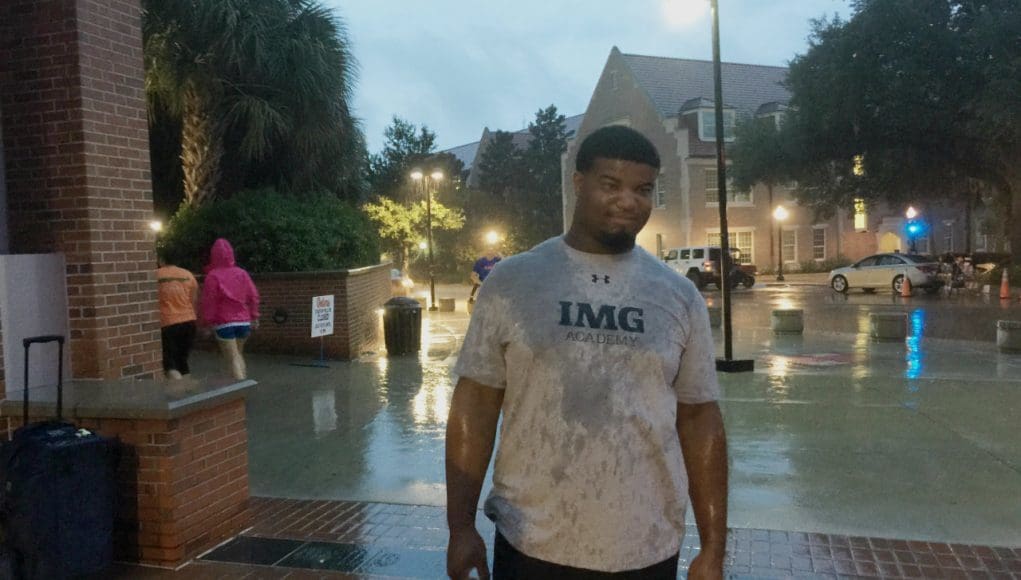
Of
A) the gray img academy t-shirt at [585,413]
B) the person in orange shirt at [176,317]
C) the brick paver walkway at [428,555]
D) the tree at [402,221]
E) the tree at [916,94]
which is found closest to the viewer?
the gray img academy t-shirt at [585,413]

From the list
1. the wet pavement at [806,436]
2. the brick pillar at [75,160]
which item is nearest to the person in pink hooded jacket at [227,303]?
the wet pavement at [806,436]

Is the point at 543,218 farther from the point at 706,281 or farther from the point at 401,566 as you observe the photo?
the point at 401,566

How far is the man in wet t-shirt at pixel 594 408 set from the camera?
2260mm

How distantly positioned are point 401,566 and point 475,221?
151 feet

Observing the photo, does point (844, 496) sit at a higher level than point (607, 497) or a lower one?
lower

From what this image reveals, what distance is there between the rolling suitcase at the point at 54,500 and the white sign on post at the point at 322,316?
7647 millimetres

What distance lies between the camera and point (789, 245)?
43812mm

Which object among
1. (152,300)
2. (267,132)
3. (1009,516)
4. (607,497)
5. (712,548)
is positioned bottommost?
(1009,516)

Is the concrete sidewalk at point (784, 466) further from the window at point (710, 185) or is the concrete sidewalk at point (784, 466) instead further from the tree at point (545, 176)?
the tree at point (545, 176)

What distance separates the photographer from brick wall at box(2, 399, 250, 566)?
439cm

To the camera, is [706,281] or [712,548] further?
[706,281]

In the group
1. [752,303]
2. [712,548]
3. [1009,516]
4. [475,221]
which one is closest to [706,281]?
[752,303]

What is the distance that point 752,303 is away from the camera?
2464 centimetres

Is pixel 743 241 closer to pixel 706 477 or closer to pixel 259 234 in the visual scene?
pixel 259 234
